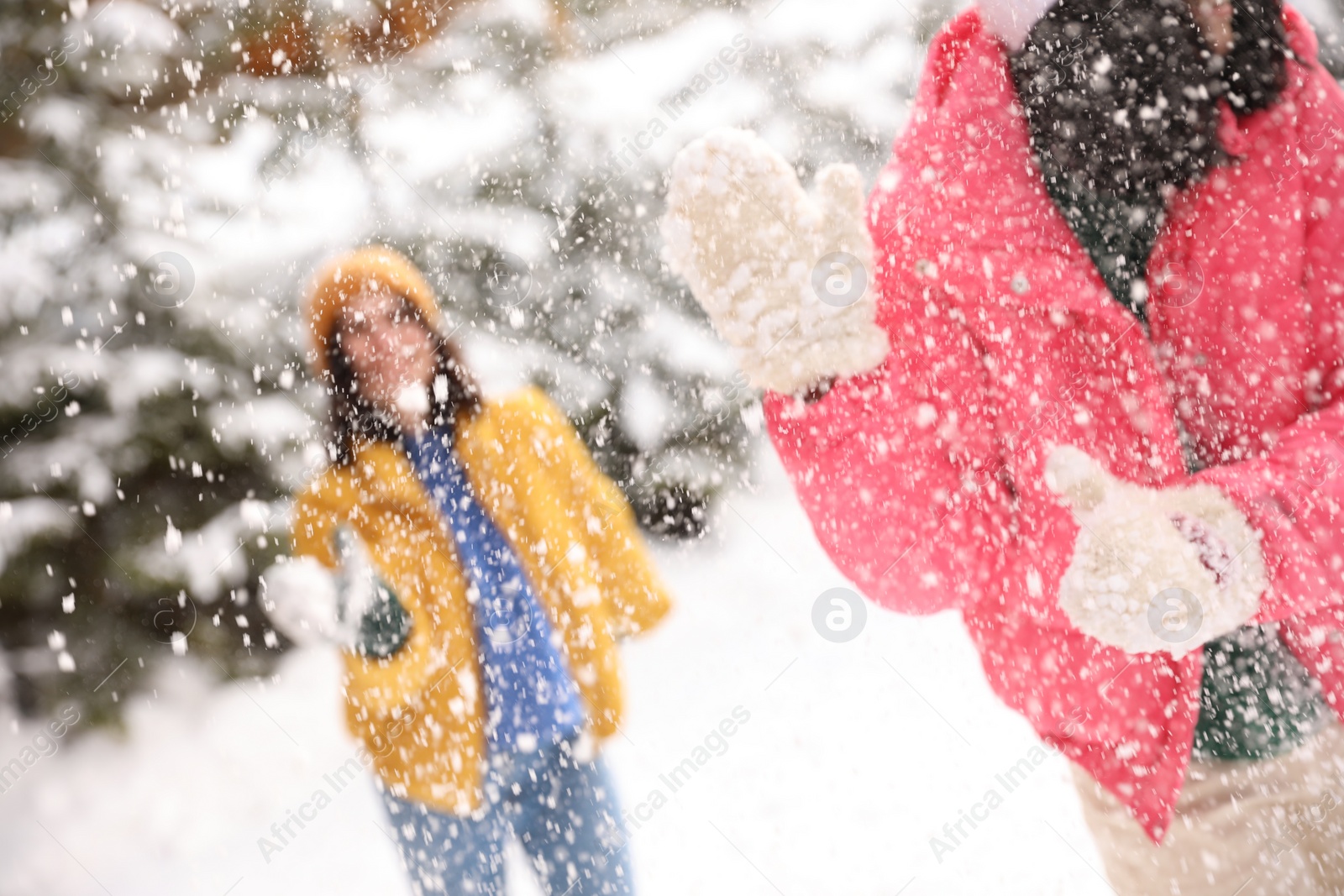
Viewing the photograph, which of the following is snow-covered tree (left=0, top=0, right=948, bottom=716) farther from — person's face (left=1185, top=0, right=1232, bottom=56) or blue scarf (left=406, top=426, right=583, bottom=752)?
person's face (left=1185, top=0, right=1232, bottom=56)

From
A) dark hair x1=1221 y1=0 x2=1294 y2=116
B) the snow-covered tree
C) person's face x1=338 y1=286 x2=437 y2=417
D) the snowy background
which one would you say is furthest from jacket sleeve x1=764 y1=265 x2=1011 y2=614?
the snow-covered tree

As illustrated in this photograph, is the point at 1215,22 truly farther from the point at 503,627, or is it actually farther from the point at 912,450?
the point at 503,627

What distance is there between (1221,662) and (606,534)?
111cm

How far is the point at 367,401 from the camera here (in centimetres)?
152

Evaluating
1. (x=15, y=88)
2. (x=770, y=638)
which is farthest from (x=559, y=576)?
(x=15, y=88)

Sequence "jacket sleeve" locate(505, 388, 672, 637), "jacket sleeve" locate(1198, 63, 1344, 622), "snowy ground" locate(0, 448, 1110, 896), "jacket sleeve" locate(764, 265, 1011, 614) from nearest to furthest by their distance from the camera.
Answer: "jacket sleeve" locate(1198, 63, 1344, 622), "jacket sleeve" locate(764, 265, 1011, 614), "jacket sleeve" locate(505, 388, 672, 637), "snowy ground" locate(0, 448, 1110, 896)

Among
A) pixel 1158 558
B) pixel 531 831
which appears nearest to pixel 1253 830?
pixel 1158 558

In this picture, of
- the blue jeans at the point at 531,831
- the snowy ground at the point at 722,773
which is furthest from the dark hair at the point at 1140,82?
the snowy ground at the point at 722,773

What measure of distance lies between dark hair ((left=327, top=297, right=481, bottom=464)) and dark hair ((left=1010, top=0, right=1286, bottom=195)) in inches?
48.7

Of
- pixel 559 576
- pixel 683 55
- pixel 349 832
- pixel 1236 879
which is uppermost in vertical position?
pixel 683 55

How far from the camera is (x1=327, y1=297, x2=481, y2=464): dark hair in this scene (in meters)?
1.55

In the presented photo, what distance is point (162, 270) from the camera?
99.0 inches

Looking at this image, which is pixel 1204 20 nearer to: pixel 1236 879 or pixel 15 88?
pixel 1236 879

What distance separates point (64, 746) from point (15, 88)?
94.8 inches
